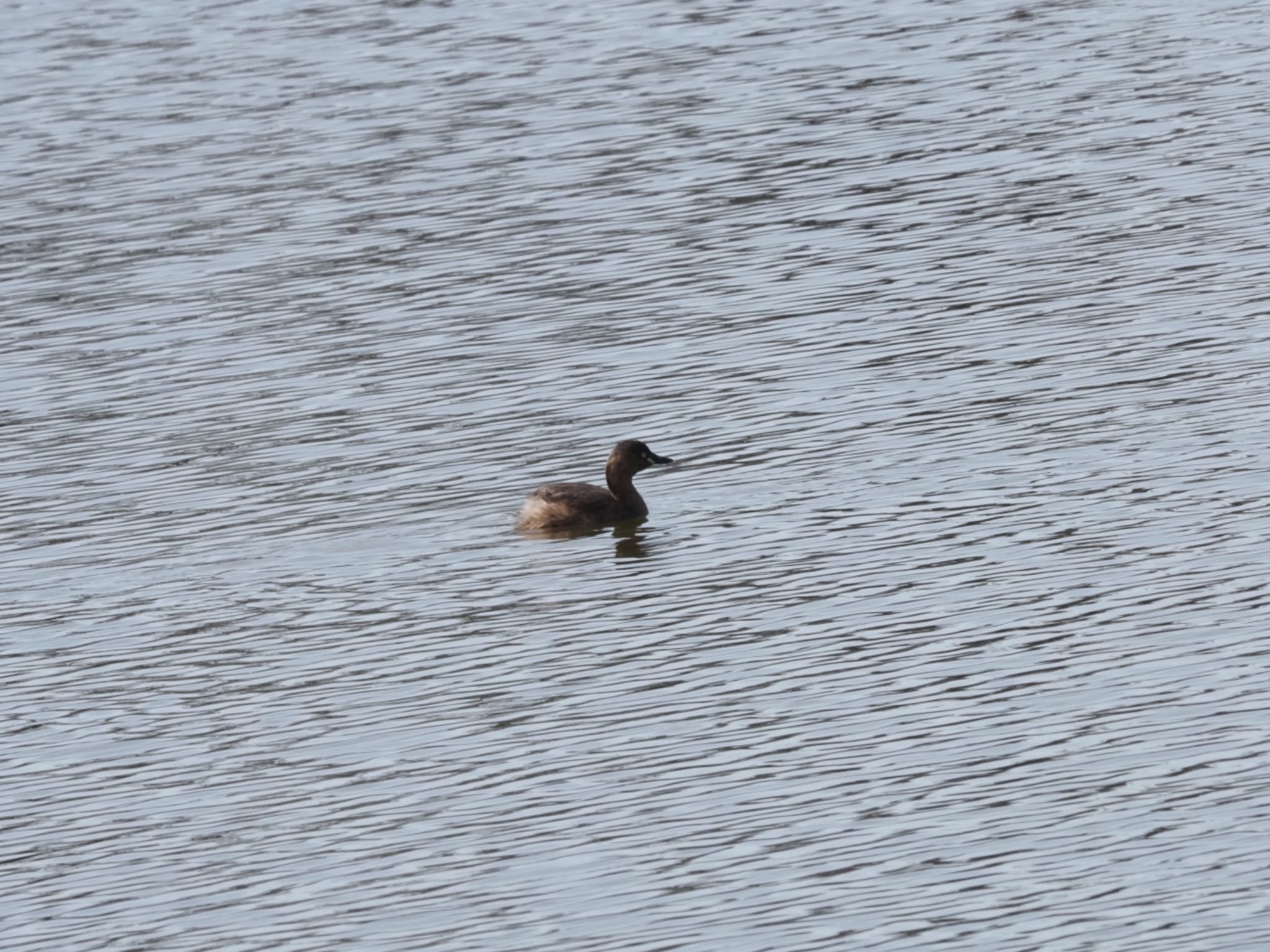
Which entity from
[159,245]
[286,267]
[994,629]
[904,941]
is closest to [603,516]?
[994,629]

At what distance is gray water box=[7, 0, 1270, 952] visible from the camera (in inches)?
525

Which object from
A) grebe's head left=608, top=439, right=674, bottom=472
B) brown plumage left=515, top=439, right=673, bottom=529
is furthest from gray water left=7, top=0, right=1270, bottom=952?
grebe's head left=608, top=439, right=674, bottom=472

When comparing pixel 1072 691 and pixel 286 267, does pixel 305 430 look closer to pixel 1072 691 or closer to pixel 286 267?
pixel 286 267

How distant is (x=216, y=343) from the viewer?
27.6 metres

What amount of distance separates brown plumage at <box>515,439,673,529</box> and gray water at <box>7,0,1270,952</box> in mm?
218

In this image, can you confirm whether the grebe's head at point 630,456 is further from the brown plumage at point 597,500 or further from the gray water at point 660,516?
the gray water at point 660,516

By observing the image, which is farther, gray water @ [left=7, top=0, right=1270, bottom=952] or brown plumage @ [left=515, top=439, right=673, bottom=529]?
brown plumage @ [left=515, top=439, right=673, bottom=529]

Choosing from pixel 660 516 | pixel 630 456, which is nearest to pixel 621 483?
pixel 630 456

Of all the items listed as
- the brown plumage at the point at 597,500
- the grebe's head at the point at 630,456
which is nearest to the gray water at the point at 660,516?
the brown plumage at the point at 597,500

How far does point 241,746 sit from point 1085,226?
51.1 ft

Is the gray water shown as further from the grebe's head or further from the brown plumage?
the grebe's head

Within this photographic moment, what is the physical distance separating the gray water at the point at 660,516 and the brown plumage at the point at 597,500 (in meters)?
0.22

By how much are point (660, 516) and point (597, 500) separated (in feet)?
2.07

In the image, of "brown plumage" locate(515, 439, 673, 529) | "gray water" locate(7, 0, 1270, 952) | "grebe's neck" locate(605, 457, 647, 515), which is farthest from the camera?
"grebe's neck" locate(605, 457, 647, 515)
